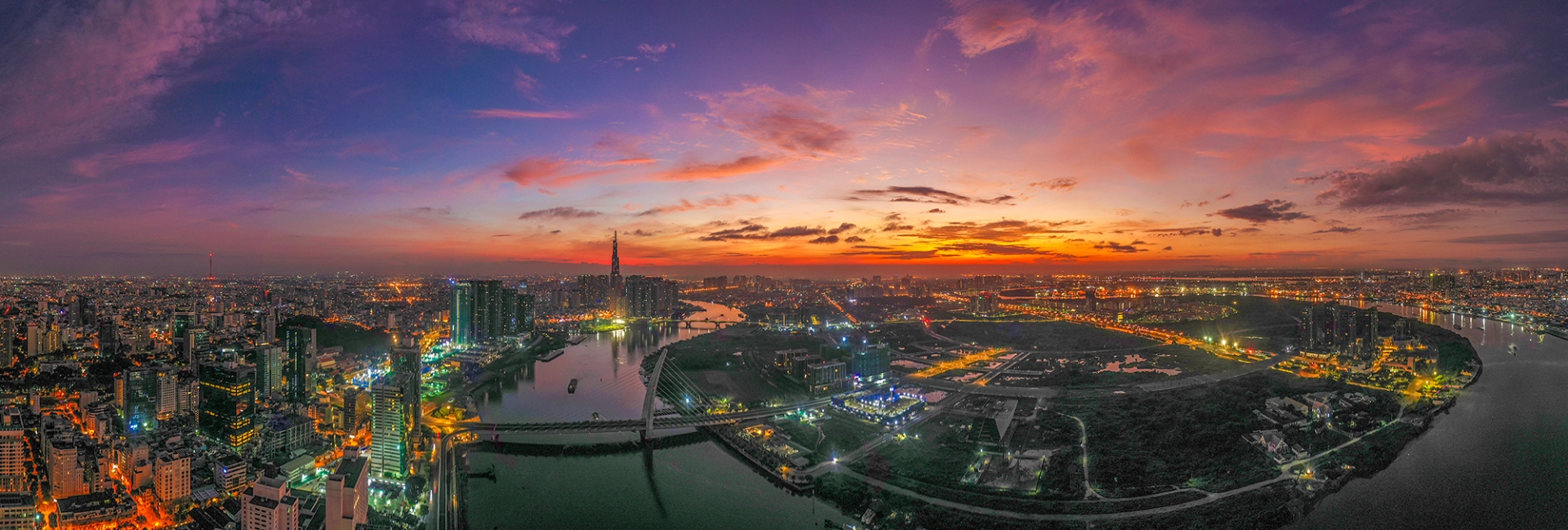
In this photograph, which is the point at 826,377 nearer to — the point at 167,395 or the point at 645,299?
the point at 167,395

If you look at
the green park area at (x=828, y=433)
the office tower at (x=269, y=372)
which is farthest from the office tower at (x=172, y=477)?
the green park area at (x=828, y=433)

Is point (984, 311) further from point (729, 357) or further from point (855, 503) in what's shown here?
point (855, 503)

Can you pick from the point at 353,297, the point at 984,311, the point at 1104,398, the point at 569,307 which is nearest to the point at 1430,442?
the point at 1104,398

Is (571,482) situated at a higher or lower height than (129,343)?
lower

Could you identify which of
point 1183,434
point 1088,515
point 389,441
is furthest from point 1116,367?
point 389,441

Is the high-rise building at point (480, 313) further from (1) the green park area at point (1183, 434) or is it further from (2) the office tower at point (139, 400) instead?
(1) the green park area at point (1183, 434)
